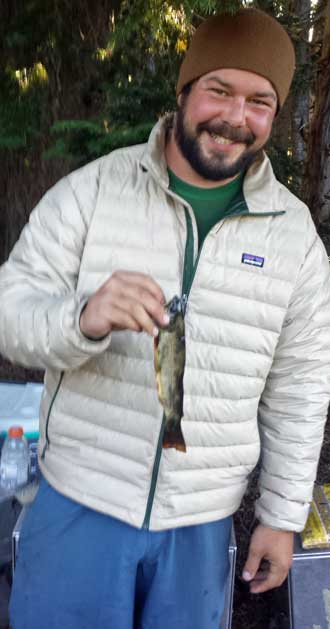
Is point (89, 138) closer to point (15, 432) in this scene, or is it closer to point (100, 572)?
point (15, 432)

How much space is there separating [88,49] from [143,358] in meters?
2.82

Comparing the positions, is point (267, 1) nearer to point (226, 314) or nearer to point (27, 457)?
point (226, 314)

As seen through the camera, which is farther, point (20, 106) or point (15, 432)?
point (20, 106)

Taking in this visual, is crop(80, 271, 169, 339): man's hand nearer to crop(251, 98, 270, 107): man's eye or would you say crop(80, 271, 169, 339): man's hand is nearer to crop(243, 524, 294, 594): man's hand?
crop(251, 98, 270, 107): man's eye

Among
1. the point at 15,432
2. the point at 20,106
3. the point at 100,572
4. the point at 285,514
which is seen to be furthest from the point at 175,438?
the point at 20,106

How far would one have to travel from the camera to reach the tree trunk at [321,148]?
15.9 ft

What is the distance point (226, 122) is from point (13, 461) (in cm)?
195

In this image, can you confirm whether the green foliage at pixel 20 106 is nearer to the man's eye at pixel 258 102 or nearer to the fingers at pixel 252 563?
the man's eye at pixel 258 102

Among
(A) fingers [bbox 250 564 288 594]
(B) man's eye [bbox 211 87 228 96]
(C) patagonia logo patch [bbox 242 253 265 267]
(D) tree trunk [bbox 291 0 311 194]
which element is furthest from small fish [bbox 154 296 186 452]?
(D) tree trunk [bbox 291 0 311 194]

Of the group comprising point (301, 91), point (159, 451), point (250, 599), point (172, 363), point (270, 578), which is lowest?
point (250, 599)

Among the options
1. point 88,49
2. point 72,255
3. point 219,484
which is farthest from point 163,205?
point 88,49

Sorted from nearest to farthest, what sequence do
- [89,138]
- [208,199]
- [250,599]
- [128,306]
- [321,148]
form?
[128,306], [208,199], [250,599], [89,138], [321,148]

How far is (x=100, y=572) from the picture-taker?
2.16m

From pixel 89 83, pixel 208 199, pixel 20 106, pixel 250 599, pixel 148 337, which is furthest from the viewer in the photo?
pixel 89 83
